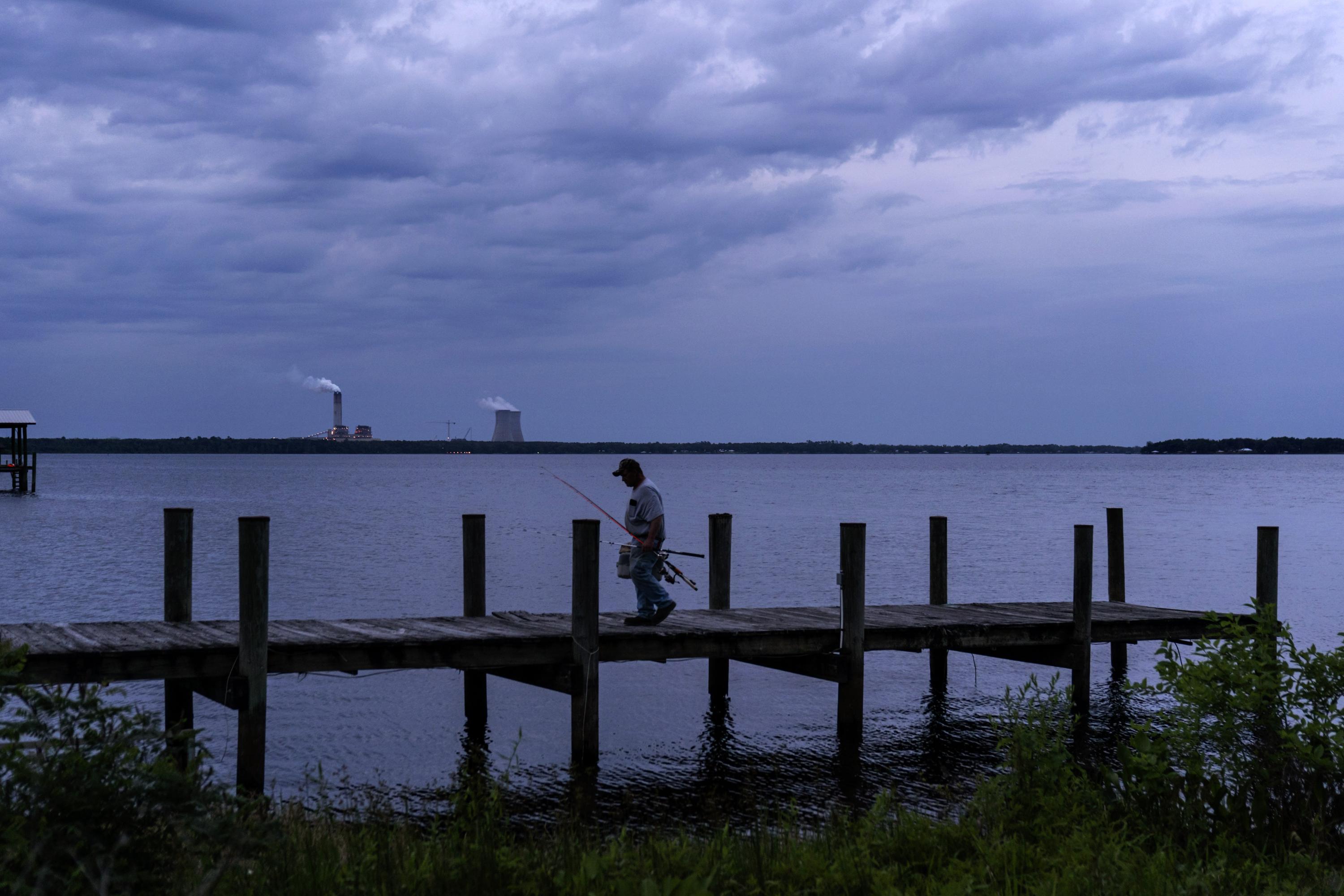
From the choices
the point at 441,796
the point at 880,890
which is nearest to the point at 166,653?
the point at 441,796

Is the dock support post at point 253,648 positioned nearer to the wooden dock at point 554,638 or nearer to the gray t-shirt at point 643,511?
the wooden dock at point 554,638

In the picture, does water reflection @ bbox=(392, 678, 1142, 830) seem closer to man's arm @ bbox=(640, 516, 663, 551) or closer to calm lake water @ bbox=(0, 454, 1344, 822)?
calm lake water @ bbox=(0, 454, 1344, 822)

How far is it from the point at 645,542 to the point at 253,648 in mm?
3722

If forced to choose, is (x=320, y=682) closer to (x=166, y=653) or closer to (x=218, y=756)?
(x=218, y=756)

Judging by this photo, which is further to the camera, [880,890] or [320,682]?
[320,682]

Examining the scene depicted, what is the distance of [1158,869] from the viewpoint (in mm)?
5699

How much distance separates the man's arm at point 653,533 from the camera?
1142 centimetres

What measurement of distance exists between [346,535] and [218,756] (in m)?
33.6

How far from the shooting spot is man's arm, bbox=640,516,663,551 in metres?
11.4

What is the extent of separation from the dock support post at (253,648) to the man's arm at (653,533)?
11.6 feet

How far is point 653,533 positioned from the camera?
11.5m

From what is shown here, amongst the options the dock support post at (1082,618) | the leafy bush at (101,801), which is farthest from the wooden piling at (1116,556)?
the leafy bush at (101,801)

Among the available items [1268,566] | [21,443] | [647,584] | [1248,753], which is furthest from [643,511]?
[21,443]

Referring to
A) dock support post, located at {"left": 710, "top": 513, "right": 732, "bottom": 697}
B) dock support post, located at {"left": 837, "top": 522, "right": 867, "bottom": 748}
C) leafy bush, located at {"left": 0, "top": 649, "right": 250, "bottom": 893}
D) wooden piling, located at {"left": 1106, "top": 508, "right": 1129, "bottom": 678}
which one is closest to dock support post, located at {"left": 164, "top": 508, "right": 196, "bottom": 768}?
dock support post, located at {"left": 710, "top": 513, "right": 732, "bottom": 697}
